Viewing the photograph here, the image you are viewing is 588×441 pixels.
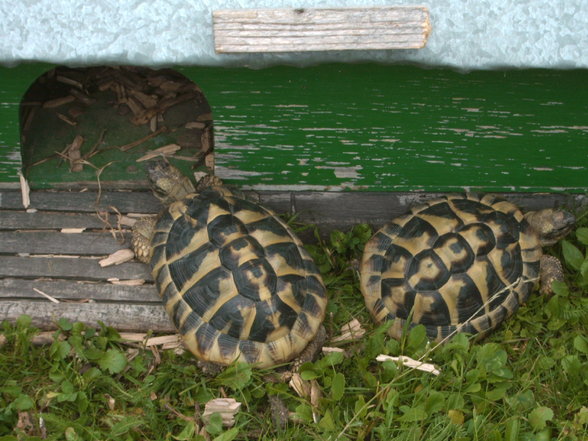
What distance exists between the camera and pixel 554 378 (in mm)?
2914

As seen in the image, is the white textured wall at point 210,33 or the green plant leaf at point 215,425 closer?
the white textured wall at point 210,33

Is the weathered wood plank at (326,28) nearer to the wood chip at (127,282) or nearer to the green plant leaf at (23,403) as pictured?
the wood chip at (127,282)

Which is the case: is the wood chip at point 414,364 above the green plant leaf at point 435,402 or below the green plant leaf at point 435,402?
above

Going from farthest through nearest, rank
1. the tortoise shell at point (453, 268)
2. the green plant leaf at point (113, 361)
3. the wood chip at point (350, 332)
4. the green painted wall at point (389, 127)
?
the wood chip at point (350, 332) < the tortoise shell at point (453, 268) < the green plant leaf at point (113, 361) < the green painted wall at point (389, 127)

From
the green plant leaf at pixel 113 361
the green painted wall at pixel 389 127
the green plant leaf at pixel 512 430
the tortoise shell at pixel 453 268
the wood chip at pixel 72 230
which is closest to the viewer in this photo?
the green plant leaf at pixel 512 430

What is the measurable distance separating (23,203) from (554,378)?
236 cm

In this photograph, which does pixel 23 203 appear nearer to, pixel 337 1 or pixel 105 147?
pixel 105 147

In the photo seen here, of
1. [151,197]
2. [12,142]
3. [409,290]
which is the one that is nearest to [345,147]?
[409,290]

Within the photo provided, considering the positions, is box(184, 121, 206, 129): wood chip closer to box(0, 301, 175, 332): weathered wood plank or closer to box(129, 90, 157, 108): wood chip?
box(129, 90, 157, 108): wood chip

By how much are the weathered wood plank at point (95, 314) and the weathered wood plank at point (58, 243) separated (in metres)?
0.24

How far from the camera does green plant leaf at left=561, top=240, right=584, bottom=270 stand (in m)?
3.21

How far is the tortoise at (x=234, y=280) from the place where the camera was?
2750 mm

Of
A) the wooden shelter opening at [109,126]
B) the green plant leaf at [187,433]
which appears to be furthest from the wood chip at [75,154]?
the green plant leaf at [187,433]

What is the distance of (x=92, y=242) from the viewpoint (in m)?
3.15
